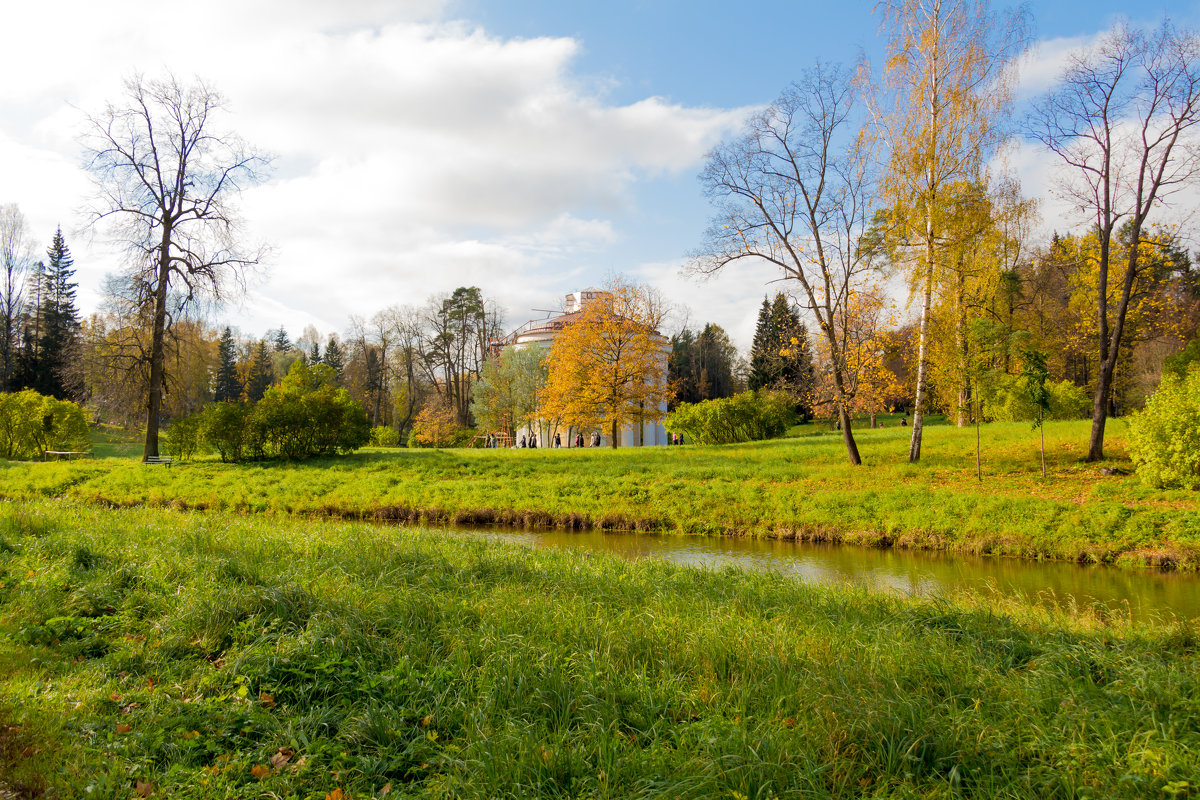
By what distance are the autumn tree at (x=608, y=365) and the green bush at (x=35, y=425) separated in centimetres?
2105

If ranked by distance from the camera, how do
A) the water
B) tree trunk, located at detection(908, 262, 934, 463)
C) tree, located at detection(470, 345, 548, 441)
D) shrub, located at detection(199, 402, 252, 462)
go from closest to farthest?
the water, tree trunk, located at detection(908, 262, 934, 463), shrub, located at detection(199, 402, 252, 462), tree, located at detection(470, 345, 548, 441)

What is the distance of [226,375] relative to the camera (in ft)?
212

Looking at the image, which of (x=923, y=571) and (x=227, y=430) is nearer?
(x=923, y=571)

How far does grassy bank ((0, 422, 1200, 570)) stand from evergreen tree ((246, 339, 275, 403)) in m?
46.5

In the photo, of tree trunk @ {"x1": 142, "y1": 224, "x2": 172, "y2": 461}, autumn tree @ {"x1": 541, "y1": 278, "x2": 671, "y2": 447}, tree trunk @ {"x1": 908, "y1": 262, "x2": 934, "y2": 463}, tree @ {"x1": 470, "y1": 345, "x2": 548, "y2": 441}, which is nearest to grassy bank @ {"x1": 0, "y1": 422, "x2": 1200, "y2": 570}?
tree trunk @ {"x1": 908, "y1": 262, "x2": 934, "y2": 463}

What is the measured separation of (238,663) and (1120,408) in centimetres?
4713

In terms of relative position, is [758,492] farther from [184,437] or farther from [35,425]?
[35,425]

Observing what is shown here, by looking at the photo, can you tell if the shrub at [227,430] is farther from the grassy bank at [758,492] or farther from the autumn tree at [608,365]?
the autumn tree at [608,365]

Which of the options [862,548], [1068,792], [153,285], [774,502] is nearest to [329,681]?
[1068,792]

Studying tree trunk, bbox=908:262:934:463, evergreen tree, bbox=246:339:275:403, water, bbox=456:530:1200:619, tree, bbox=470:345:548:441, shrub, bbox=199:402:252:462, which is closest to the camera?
water, bbox=456:530:1200:619

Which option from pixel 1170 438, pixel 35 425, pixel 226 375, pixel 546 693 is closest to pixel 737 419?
pixel 1170 438

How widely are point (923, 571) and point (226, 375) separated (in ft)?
228

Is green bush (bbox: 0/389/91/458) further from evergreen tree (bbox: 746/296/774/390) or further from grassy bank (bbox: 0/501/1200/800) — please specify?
evergreen tree (bbox: 746/296/774/390)

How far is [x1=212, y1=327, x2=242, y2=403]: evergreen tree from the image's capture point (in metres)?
64.5
